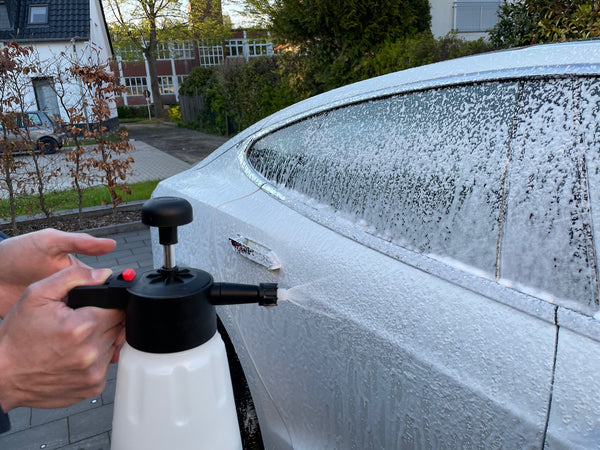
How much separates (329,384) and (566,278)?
672 mm

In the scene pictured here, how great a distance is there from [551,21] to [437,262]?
4421 mm

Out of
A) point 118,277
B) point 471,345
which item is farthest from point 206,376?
point 471,345

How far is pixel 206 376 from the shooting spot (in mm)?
730

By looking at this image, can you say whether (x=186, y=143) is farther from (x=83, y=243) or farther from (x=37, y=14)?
(x=83, y=243)

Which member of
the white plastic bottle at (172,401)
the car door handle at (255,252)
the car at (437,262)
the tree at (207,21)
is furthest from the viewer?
the tree at (207,21)

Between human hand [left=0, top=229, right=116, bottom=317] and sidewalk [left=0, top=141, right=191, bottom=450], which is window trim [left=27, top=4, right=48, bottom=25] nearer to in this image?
sidewalk [left=0, top=141, right=191, bottom=450]

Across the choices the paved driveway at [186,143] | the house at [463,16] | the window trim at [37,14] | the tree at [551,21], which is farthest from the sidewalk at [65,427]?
the window trim at [37,14]

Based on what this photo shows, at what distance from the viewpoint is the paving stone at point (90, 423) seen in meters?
2.51

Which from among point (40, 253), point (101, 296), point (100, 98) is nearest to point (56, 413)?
point (40, 253)

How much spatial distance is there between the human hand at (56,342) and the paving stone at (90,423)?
1.92 metres

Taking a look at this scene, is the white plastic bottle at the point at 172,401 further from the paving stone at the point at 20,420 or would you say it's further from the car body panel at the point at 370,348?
the paving stone at the point at 20,420

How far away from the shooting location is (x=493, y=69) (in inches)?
47.6

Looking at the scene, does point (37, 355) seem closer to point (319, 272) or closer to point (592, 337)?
point (319, 272)

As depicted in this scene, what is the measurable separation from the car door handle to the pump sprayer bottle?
720 millimetres
